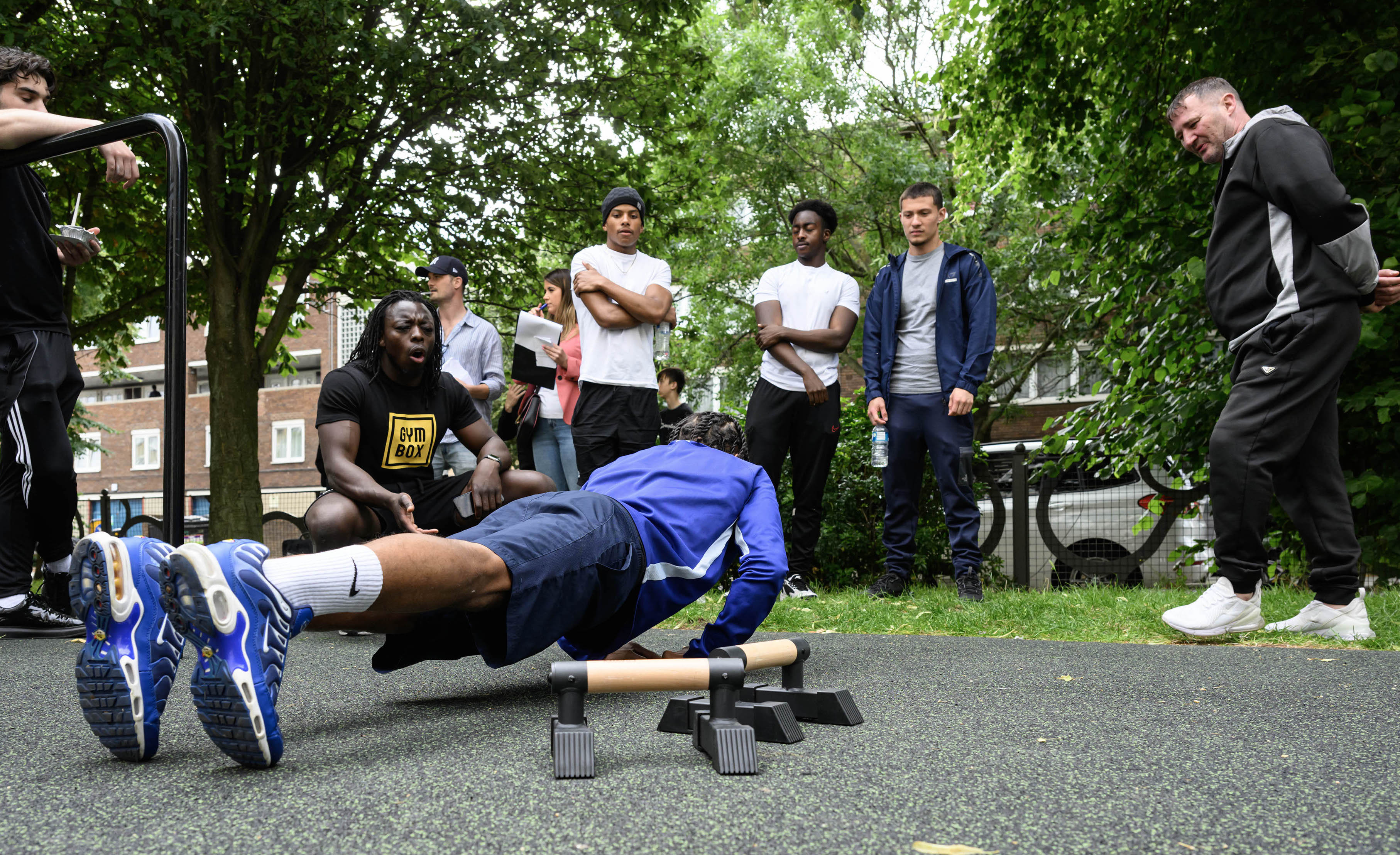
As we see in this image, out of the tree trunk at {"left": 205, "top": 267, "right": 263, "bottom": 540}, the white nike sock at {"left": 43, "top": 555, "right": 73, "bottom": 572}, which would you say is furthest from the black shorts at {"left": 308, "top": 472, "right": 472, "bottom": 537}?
the tree trunk at {"left": 205, "top": 267, "right": 263, "bottom": 540}

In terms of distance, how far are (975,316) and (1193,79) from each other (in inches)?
108

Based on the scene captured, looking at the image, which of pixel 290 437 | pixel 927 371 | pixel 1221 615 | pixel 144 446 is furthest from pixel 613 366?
pixel 144 446

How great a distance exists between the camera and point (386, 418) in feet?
14.7

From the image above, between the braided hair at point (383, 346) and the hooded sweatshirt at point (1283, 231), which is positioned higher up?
the hooded sweatshirt at point (1283, 231)

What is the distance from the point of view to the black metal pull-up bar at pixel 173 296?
327 centimetres

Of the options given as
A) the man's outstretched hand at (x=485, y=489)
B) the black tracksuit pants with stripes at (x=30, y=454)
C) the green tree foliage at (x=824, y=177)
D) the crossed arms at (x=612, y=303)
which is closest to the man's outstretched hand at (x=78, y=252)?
the black tracksuit pants with stripes at (x=30, y=454)

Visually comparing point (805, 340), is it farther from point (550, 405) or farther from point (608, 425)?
point (550, 405)

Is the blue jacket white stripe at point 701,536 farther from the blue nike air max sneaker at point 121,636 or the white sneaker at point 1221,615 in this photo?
the white sneaker at point 1221,615

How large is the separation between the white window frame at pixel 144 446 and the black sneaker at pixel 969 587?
40.5 metres

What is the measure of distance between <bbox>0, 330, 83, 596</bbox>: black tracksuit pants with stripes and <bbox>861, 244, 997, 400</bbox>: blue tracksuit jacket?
12.6ft

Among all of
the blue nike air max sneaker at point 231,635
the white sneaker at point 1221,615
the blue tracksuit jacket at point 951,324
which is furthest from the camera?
the blue tracksuit jacket at point 951,324

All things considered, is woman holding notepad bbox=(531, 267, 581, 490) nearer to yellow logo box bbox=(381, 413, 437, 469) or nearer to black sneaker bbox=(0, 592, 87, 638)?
yellow logo box bbox=(381, 413, 437, 469)

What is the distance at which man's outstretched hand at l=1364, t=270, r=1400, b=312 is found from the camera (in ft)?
13.3

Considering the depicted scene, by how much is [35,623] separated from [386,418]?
1833mm
